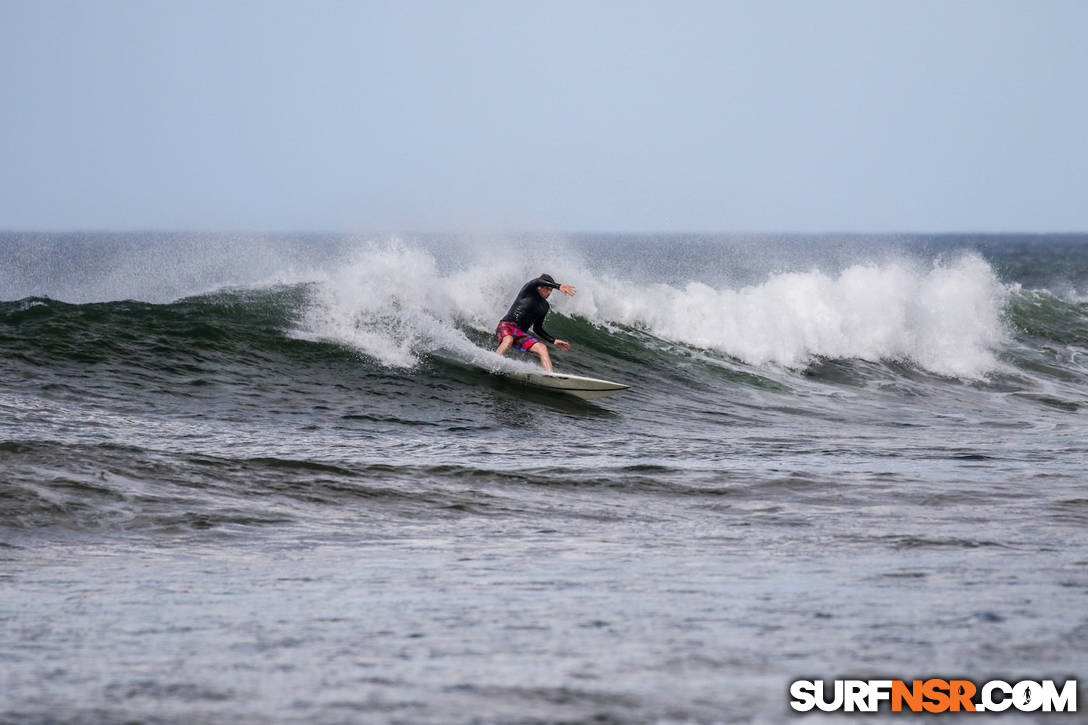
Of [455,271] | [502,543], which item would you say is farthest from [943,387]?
[502,543]

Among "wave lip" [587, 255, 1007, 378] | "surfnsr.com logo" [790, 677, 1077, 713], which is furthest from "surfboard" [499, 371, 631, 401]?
"surfnsr.com logo" [790, 677, 1077, 713]

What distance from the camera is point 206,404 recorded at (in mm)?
11586

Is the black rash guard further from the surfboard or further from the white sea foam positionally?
the surfboard

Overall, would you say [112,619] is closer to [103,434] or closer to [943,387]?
[103,434]

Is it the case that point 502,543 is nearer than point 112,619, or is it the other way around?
point 112,619

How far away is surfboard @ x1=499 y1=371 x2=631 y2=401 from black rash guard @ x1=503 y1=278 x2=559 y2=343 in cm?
71

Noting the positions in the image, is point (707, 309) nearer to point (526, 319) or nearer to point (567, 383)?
point (526, 319)

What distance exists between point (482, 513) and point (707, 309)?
13300 mm

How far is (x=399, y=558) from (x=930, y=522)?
3.42m

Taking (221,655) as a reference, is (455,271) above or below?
above

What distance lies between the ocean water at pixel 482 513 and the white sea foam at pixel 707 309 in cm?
9

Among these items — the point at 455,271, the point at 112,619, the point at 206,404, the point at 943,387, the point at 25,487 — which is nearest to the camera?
the point at 112,619

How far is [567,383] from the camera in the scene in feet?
45.4

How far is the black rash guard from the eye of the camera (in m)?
14.5
